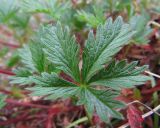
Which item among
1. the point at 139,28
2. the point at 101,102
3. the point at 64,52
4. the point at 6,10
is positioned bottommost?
the point at 101,102

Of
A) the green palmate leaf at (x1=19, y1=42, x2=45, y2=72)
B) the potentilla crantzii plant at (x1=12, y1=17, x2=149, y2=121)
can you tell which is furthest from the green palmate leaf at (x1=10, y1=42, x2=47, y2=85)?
the potentilla crantzii plant at (x1=12, y1=17, x2=149, y2=121)

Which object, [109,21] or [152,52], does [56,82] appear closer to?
[109,21]

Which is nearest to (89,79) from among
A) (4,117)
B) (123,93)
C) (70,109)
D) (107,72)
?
(107,72)

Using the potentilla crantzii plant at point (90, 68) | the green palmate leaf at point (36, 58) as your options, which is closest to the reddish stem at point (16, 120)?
the green palmate leaf at point (36, 58)

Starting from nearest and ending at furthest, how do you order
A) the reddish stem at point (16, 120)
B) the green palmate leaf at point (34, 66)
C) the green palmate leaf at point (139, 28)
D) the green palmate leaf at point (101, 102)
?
the green palmate leaf at point (101, 102), the green palmate leaf at point (34, 66), the green palmate leaf at point (139, 28), the reddish stem at point (16, 120)

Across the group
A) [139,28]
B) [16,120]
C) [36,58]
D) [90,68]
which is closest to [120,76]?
[90,68]

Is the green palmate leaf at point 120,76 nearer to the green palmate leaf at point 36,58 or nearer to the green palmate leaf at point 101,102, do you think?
the green palmate leaf at point 101,102

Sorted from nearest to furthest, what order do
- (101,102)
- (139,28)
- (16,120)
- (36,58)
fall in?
(101,102), (36,58), (139,28), (16,120)

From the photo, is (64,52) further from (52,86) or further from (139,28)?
(139,28)
